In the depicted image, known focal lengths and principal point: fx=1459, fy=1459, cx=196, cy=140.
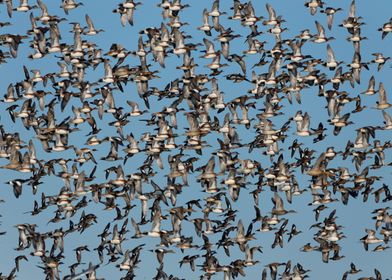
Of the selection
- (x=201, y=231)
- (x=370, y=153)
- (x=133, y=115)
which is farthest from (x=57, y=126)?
(x=370, y=153)

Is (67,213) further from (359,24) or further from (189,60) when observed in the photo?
(359,24)

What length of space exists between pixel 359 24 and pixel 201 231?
38.5 ft

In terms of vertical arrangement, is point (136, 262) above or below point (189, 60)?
below

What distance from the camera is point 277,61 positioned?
67688mm

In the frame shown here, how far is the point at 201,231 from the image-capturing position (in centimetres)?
6606

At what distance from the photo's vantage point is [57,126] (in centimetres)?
6456

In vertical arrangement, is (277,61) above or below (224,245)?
above

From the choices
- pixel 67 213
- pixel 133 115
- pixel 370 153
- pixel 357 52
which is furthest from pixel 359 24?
pixel 67 213

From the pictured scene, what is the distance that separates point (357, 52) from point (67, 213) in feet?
49.6

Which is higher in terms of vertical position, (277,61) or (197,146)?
(277,61)

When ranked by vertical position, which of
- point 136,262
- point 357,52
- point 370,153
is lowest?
point 136,262

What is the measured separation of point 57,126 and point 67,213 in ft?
14.2

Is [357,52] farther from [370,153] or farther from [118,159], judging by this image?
[118,159]

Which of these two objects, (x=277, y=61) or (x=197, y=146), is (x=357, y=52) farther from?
(x=197, y=146)
